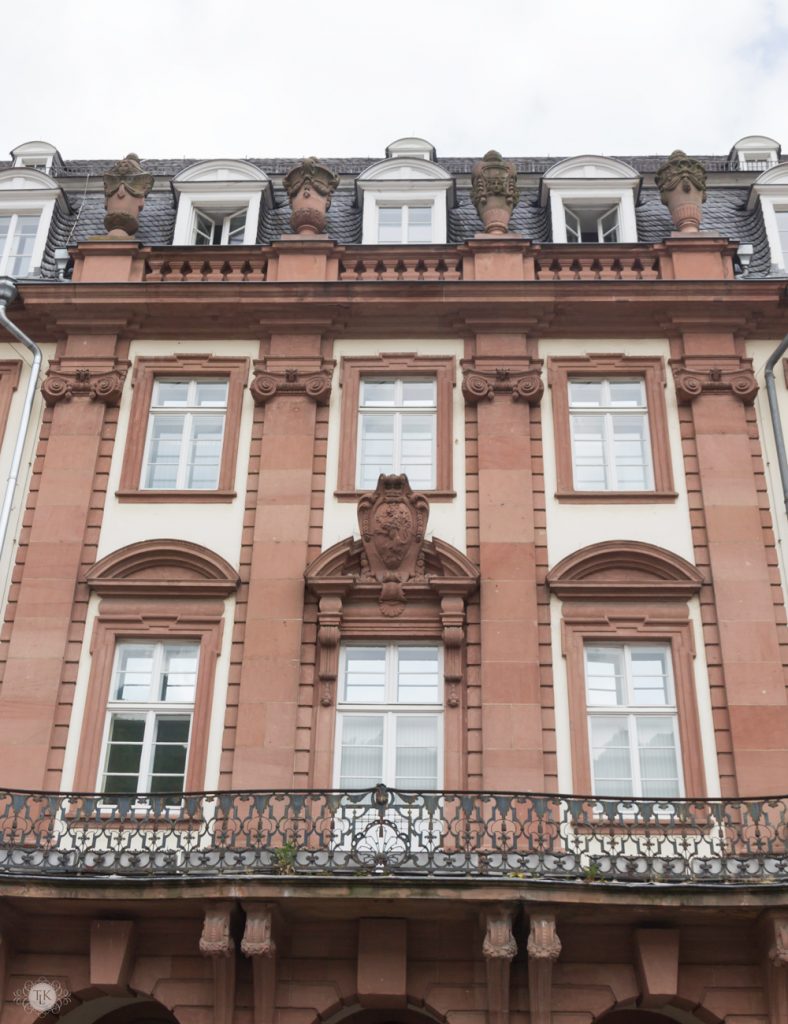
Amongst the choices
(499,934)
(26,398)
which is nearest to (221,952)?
(499,934)

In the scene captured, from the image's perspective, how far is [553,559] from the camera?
17.3 metres

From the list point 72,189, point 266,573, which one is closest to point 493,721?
point 266,573

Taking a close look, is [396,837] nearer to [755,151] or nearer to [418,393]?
[418,393]

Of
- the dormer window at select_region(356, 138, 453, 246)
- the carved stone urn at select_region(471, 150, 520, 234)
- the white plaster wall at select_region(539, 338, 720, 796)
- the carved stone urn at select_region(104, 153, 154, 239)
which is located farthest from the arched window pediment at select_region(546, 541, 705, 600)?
the carved stone urn at select_region(104, 153, 154, 239)

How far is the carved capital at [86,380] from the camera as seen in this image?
1894cm

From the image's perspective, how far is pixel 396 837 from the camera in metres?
14.3

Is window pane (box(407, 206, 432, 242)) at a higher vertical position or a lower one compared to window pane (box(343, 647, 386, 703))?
higher

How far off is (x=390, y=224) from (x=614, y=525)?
718 centimetres

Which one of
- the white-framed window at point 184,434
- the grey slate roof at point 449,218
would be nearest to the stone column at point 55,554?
the white-framed window at point 184,434

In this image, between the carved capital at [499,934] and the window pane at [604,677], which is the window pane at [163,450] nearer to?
the window pane at [604,677]

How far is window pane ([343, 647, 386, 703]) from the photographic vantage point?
54.5 feet

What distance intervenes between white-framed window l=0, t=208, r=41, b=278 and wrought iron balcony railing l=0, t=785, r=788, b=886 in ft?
31.7

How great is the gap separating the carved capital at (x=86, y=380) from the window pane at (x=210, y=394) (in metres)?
1.11

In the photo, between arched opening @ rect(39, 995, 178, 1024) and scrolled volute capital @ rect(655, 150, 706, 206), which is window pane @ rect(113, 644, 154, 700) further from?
scrolled volute capital @ rect(655, 150, 706, 206)
